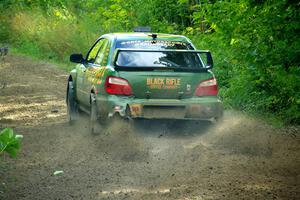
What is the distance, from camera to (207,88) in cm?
981

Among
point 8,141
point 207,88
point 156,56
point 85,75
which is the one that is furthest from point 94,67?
point 8,141

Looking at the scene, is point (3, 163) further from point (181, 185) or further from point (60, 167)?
point (181, 185)

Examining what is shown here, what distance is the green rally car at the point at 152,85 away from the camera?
9.50 meters

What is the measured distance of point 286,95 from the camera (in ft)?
40.1

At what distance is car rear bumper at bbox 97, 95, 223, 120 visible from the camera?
9.43m

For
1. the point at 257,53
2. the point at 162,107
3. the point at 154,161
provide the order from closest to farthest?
1. the point at 154,161
2. the point at 162,107
3. the point at 257,53

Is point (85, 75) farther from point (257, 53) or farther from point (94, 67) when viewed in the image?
point (257, 53)

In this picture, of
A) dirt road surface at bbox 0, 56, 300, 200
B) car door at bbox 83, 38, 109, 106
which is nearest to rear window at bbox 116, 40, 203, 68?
car door at bbox 83, 38, 109, 106

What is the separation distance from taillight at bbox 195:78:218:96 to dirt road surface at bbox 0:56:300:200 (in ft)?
1.69

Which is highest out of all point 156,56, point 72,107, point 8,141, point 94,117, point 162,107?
point 156,56

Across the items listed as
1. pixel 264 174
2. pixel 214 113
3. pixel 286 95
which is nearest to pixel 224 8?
pixel 286 95

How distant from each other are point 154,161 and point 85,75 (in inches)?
125

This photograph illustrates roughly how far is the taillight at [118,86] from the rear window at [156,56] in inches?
A: 9.7

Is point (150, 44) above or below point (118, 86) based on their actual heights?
above
